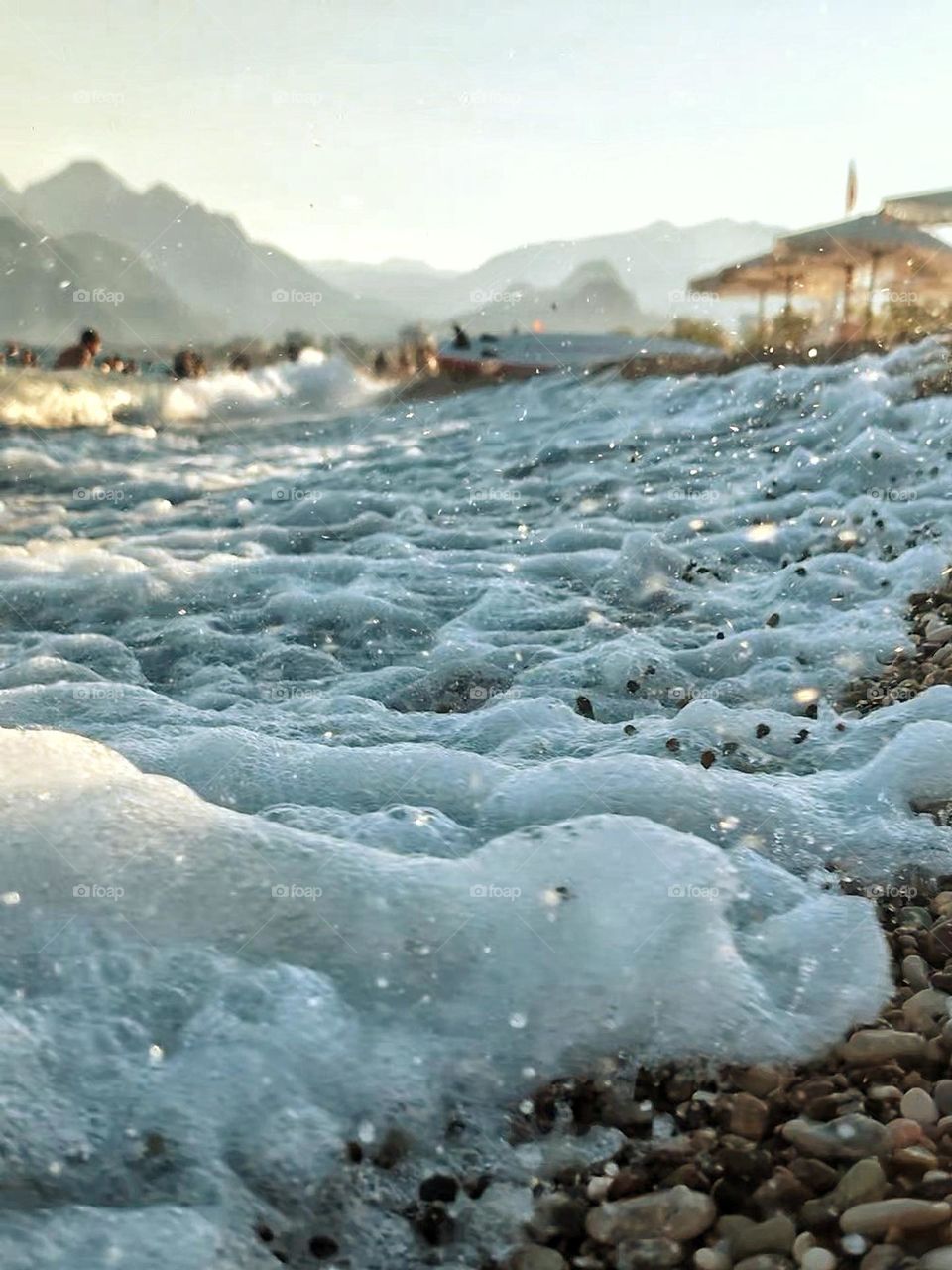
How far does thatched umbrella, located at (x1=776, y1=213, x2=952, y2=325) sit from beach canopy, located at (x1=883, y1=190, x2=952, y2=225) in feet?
0.91

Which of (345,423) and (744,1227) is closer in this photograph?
(744,1227)

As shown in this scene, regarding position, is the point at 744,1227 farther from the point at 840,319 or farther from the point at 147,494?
the point at 840,319

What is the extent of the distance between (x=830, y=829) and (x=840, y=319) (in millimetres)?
19171

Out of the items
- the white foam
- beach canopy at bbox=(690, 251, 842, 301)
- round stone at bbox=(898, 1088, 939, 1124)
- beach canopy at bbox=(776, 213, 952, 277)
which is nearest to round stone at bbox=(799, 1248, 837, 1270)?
round stone at bbox=(898, 1088, 939, 1124)

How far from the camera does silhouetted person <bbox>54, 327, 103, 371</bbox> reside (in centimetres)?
1955

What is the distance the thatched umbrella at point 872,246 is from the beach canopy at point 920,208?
0.91 feet

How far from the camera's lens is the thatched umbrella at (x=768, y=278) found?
63.8 feet

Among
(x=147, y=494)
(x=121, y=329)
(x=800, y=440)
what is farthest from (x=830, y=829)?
(x=121, y=329)

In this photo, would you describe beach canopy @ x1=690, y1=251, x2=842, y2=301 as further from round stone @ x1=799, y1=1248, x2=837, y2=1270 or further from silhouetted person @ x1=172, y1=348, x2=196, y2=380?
round stone @ x1=799, y1=1248, x2=837, y2=1270

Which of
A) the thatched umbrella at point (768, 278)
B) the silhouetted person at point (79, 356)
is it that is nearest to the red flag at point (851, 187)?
the thatched umbrella at point (768, 278)

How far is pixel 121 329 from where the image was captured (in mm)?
156625

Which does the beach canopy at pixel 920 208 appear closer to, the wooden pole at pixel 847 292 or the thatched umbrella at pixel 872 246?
the thatched umbrella at pixel 872 246

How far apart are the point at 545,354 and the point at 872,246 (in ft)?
23.2

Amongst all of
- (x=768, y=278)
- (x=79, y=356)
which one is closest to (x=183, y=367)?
(x=79, y=356)
